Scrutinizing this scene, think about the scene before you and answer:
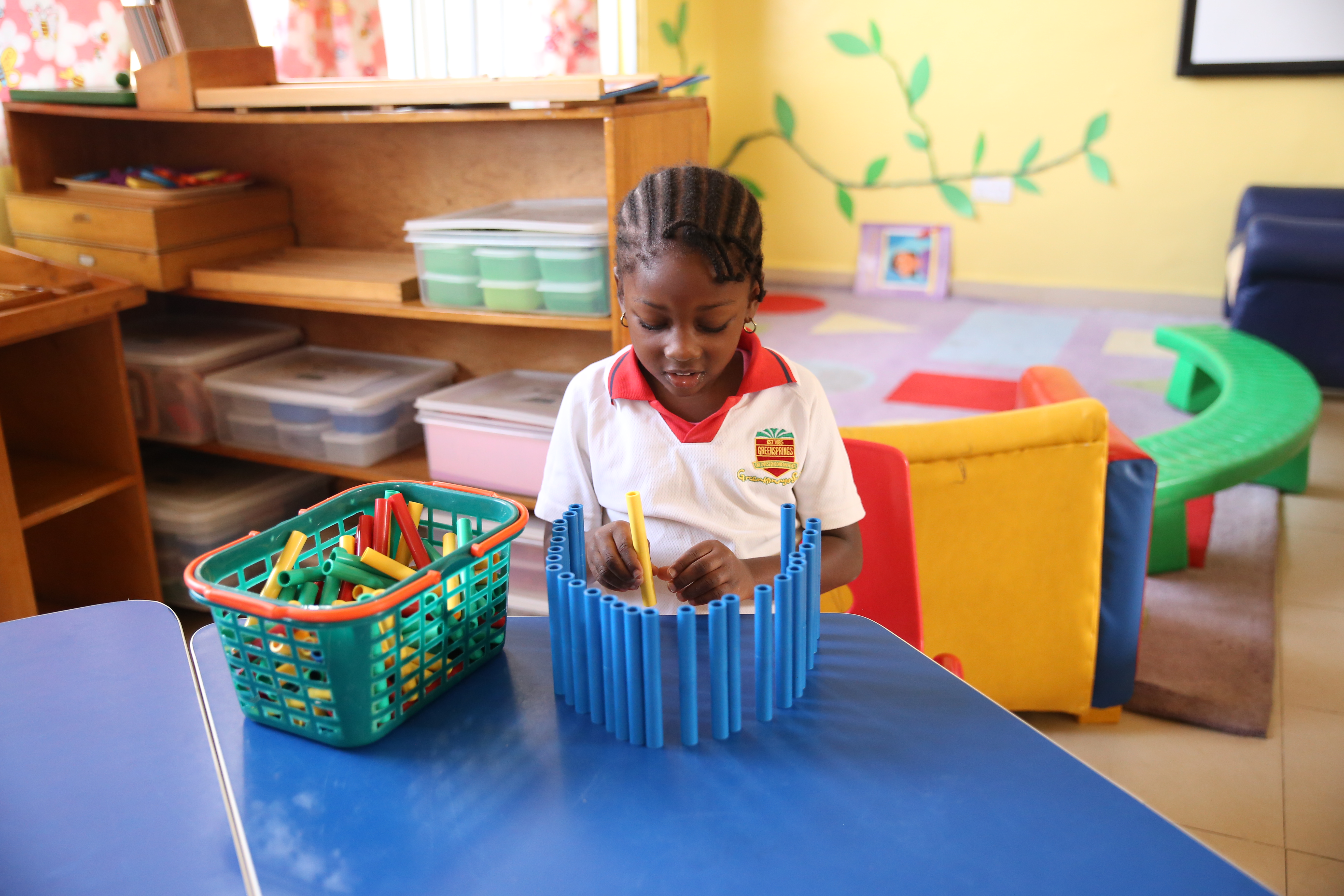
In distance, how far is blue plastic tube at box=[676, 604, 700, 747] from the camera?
2.57 feet

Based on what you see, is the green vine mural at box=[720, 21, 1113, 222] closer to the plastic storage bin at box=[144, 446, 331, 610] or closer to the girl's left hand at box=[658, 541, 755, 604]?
the plastic storage bin at box=[144, 446, 331, 610]

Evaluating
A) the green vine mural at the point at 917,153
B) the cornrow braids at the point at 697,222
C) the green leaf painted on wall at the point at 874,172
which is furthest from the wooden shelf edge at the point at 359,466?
the green leaf painted on wall at the point at 874,172

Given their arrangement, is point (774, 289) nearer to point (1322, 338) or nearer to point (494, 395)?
point (1322, 338)

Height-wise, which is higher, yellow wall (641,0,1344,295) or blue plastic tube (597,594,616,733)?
yellow wall (641,0,1344,295)

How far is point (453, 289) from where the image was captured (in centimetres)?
204

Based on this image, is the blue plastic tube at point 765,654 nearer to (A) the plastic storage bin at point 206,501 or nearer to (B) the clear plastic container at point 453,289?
(B) the clear plastic container at point 453,289

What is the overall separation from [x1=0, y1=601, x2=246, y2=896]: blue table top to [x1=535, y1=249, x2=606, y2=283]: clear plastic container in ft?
3.41

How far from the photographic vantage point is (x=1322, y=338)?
3574 mm

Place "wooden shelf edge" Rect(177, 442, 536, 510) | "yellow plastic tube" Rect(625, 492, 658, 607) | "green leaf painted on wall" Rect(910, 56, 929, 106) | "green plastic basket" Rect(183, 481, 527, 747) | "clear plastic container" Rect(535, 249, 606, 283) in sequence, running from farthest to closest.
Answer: "green leaf painted on wall" Rect(910, 56, 929, 106) → "wooden shelf edge" Rect(177, 442, 536, 510) → "clear plastic container" Rect(535, 249, 606, 283) → "yellow plastic tube" Rect(625, 492, 658, 607) → "green plastic basket" Rect(183, 481, 527, 747)

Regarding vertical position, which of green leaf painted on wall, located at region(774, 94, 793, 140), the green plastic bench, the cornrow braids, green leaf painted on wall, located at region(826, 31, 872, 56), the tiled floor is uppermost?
green leaf painted on wall, located at region(826, 31, 872, 56)

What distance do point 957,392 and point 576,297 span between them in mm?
2141

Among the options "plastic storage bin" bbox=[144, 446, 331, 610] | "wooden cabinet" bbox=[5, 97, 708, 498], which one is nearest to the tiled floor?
"wooden cabinet" bbox=[5, 97, 708, 498]

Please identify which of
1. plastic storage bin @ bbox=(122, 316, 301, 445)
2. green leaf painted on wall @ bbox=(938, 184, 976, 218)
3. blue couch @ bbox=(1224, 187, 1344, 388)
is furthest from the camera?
green leaf painted on wall @ bbox=(938, 184, 976, 218)

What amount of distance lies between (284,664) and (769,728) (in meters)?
0.40
